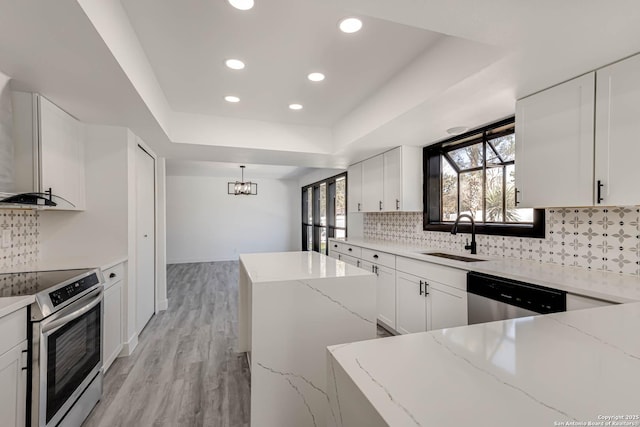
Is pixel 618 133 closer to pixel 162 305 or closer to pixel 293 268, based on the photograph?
pixel 293 268

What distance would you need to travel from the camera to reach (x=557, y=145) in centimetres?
187

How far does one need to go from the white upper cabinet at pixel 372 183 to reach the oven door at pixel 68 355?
10.2ft

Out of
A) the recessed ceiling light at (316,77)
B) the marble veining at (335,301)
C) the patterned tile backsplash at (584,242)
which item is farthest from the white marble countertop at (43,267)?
the patterned tile backsplash at (584,242)

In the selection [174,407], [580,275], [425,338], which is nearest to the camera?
[425,338]

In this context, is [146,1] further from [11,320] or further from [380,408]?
[380,408]

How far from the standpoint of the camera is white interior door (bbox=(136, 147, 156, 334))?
3.14m

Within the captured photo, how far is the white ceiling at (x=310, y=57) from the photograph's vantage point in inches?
50.4

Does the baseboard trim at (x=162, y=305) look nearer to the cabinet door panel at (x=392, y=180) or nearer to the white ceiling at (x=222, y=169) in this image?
the white ceiling at (x=222, y=169)

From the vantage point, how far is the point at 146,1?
1.59m

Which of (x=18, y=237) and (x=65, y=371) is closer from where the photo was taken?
(x=65, y=371)

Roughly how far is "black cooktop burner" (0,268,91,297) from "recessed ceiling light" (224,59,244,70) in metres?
1.78

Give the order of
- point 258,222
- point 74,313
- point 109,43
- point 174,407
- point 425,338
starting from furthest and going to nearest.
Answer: point 258,222 → point 174,407 → point 74,313 → point 109,43 → point 425,338

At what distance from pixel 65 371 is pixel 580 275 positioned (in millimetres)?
3119

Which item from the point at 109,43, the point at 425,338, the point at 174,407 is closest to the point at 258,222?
the point at 174,407
